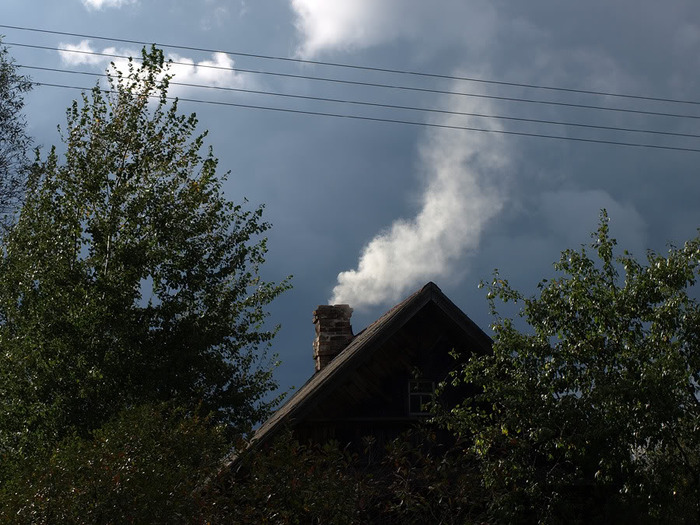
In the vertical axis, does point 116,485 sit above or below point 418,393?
below

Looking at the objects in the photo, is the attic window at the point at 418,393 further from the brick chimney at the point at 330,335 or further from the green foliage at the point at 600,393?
the brick chimney at the point at 330,335

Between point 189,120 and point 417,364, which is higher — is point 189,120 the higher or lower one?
the higher one

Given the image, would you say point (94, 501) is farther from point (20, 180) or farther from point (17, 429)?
point (20, 180)

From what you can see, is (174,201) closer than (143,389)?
No

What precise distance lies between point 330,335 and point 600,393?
10.9 meters

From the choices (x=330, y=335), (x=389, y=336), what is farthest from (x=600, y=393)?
(x=330, y=335)

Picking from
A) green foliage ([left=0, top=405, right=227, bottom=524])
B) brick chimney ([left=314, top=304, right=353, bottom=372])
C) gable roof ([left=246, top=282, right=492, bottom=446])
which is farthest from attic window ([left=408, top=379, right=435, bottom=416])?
green foliage ([left=0, top=405, right=227, bottom=524])

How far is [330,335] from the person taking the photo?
71.0ft

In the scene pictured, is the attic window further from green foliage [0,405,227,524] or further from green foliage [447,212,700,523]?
green foliage [0,405,227,524]

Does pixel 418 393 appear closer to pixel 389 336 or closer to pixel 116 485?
pixel 389 336

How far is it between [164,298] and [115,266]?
59.5 inches

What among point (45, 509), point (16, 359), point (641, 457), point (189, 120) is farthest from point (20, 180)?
point (641, 457)

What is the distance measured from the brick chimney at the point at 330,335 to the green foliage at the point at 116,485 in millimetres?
11035

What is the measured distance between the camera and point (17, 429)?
56.7 ft
